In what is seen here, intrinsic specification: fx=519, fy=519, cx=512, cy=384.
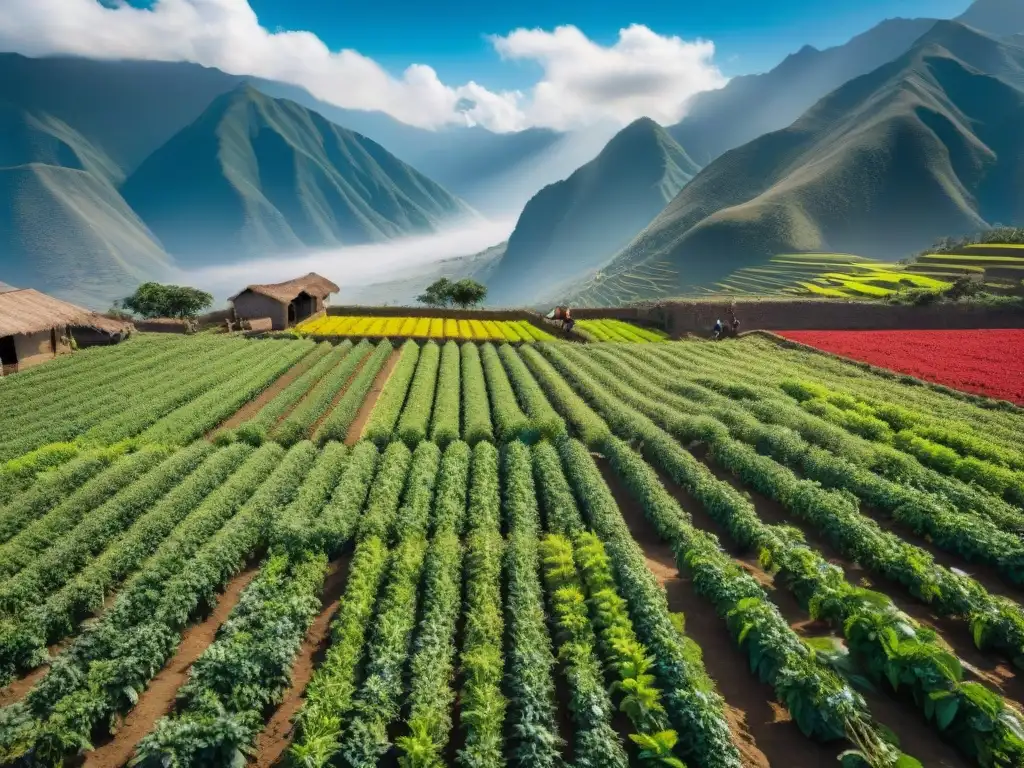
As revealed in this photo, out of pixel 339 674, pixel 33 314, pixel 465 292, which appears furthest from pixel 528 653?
pixel 465 292

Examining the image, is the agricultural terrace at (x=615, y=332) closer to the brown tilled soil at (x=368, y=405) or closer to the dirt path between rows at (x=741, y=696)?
the brown tilled soil at (x=368, y=405)

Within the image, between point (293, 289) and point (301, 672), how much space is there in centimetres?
5035

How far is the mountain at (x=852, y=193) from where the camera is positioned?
129 metres

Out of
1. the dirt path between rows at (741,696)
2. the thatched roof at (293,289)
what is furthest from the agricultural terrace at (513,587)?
the thatched roof at (293,289)

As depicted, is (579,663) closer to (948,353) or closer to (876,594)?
(876,594)

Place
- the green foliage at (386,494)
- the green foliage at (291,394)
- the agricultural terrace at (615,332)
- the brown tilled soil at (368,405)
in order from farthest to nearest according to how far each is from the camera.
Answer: the agricultural terrace at (615,332)
the brown tilled soil at (368,405)
the green foliage at (291,394)
the green foliage at (386,494)

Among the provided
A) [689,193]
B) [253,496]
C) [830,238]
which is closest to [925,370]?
[253,496]

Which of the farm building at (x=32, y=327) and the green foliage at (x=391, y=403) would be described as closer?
the green foliage at (x=391, y=403)

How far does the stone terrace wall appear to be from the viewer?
42812 mm

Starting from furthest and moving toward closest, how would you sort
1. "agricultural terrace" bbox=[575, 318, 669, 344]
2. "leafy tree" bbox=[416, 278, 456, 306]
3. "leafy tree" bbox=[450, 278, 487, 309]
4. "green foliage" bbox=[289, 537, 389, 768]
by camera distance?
1. "leafy tree" bbox=[416, 278, 456, 306]
2. "leafy tree" bbox=[450, 278, 487, 309]
3. "agricultural terrace" bbox=[575, 318, 669, 344]
4. "green foliage" bbox=[289, 537, 389, 768]

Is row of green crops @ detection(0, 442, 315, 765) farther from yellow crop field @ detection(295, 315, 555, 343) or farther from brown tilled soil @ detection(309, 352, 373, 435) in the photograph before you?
yellow crop field @ detection(295, 315, 555, 343)

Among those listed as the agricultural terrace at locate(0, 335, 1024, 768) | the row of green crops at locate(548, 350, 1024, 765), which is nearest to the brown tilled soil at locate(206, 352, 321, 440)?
the agricultural terrace at locate(0, 335, 1024, 768)

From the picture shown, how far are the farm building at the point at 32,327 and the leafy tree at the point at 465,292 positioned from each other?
41.4 m

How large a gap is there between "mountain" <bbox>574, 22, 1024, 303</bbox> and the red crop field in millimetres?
77661
